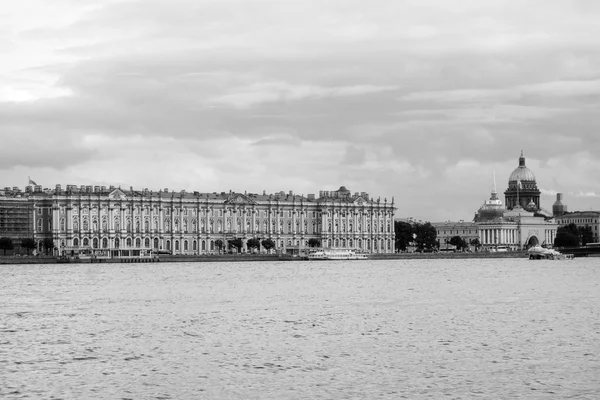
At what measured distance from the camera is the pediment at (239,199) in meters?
107

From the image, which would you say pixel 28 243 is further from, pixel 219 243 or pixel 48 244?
pixel 219 243

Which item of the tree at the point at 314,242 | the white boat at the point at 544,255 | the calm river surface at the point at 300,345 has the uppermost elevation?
the tree at the point at 314,242

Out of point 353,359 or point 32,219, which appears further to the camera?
point 32,219

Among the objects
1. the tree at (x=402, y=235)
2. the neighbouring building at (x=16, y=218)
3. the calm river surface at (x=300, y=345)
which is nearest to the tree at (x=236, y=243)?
the neighbouring building at (x=16, y=218)

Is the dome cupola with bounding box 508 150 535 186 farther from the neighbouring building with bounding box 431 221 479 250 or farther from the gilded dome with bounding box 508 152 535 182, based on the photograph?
the neighbouring building with bounding box 431 221 479 250

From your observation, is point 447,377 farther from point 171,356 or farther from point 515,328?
point 515,328

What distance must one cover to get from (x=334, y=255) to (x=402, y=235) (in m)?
24.3

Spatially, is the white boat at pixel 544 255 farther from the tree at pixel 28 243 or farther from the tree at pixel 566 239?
the tree at pixel 28 243

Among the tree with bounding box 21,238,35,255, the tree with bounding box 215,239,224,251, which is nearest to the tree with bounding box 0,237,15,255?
the tree with bounding box 21,238,35,255

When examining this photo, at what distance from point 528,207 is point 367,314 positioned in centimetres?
13328

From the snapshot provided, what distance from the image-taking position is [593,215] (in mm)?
166500

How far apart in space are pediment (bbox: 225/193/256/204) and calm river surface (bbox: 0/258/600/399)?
213 feet

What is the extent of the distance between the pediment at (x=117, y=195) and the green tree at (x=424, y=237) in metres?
38.6

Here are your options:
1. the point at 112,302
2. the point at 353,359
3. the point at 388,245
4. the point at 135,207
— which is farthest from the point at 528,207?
the point at 353,359
